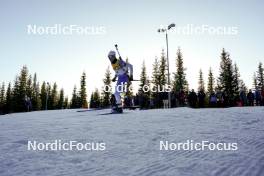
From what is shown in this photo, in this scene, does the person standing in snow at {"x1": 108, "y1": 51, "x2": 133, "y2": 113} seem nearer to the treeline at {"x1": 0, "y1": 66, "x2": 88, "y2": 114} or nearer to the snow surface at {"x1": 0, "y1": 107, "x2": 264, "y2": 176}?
the snow surface at {"x1": 0, "y1": 107, "x2": 264, "y2": 176}

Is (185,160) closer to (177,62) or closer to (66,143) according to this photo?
(66,143)

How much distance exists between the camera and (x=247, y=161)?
12.3 feet

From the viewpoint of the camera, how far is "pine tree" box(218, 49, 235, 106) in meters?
50.3

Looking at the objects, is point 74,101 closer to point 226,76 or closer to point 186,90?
point 186,90

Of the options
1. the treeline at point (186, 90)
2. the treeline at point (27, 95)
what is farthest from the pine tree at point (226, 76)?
the treeline at point (27, 95)

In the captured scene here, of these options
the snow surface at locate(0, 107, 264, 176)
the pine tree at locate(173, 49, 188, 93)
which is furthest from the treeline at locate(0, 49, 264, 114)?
the snow surface at locate(0, 107, 264, 176)

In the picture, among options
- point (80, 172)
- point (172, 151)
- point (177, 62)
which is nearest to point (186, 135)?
point (172, 151)

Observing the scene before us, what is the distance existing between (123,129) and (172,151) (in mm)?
2362
